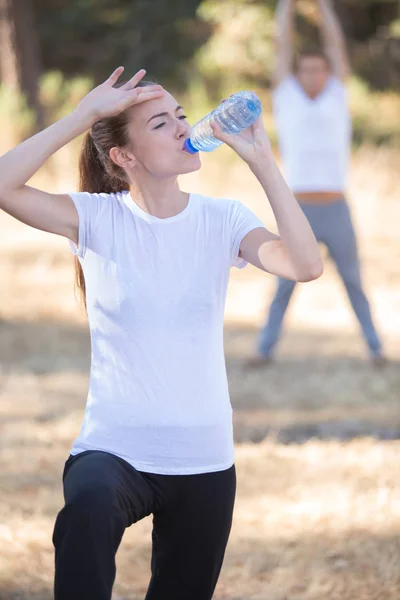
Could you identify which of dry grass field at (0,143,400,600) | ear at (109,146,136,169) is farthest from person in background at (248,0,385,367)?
ear at (109,146,136,169)

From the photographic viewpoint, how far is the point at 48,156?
2633mm

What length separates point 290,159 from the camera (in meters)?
7.11

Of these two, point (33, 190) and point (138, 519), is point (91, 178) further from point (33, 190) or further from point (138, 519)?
point (138, 519)

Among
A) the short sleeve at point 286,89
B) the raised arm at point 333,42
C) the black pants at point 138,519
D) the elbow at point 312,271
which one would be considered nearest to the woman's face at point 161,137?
the elbow at point 312,271

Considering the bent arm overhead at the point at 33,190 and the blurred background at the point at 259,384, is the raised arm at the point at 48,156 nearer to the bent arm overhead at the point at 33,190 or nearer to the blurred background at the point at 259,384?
the bent arm overhead at the point at 33,190

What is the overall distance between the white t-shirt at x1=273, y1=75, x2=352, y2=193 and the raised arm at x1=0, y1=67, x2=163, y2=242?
435 centimetres

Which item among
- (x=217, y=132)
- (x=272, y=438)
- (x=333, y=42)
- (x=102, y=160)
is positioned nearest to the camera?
(x=217, y=132)

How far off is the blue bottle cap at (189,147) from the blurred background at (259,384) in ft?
5.52

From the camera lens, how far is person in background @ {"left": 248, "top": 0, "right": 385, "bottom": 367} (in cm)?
684

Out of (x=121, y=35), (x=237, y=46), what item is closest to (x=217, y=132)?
(x=237, y=46)

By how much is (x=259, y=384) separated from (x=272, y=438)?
4.67ft

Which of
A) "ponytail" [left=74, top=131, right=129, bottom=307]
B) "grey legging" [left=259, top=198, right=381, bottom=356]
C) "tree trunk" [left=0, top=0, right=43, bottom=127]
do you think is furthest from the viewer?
"tree trunk" [left=0, top=0, right=43, bottom=127]

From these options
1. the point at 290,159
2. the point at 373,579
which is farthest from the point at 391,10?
the point at 373,579

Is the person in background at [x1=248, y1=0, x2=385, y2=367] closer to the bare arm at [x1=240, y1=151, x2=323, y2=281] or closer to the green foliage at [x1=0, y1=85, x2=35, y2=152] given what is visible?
the bare arm at [x1=240, y1=151, x2=323, y2=281]
